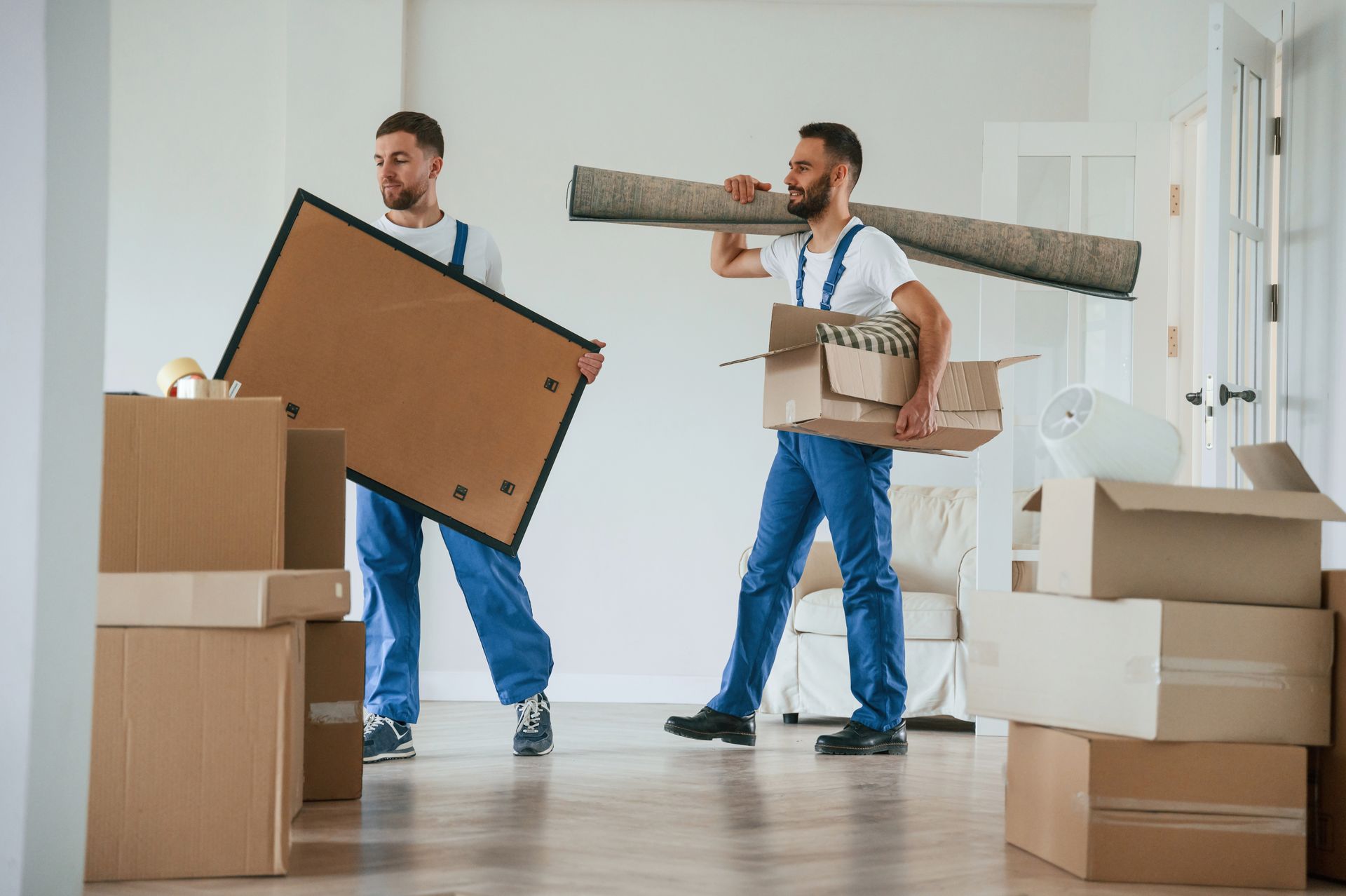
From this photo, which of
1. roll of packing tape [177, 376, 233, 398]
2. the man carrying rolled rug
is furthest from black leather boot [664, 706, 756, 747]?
roll of packing tape [177, 376, 233, 398]

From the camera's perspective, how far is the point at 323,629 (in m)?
2.07

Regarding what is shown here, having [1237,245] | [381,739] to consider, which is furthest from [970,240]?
[381,739]

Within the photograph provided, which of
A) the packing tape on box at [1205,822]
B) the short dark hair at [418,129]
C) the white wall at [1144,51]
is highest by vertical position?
the white wall at [1144,51]

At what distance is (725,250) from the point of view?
295 centimetres

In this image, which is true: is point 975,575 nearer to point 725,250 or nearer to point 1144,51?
point 725,250

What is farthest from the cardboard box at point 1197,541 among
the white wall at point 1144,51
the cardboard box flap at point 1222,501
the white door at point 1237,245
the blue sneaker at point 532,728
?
the white wall at point 1144,51

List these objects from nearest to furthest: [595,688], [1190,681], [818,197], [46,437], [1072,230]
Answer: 1. [46,437]
2. [1190,681]
3. [818,197]
4. [1072,230]
5. [595,688]

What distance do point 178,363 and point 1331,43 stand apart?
2.52 meters

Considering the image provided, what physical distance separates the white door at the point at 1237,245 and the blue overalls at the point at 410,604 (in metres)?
1.68

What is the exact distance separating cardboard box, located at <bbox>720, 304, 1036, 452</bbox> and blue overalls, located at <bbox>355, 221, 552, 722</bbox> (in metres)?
0.65

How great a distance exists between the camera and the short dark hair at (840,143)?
107 inches

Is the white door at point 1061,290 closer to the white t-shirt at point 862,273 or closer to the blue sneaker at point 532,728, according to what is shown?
the white t-shirt at point 862,273

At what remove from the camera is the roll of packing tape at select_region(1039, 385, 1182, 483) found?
1.66m

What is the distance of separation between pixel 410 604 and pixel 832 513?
37.1 inches
